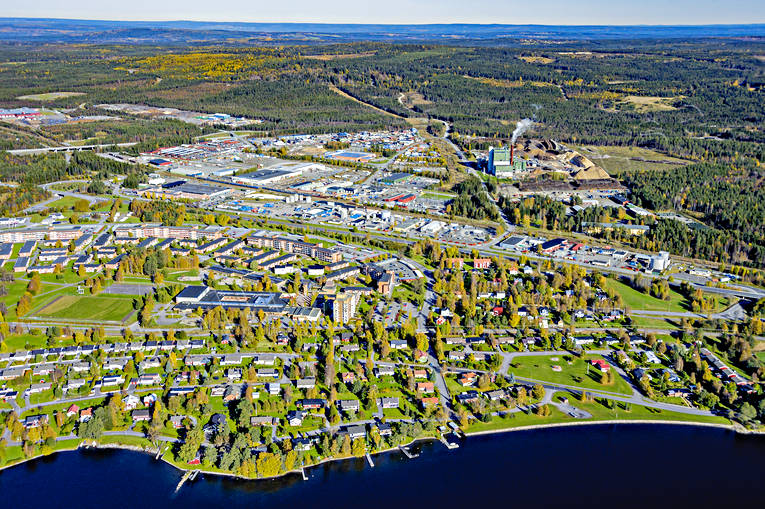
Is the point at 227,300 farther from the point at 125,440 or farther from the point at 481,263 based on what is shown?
the point at 481,263

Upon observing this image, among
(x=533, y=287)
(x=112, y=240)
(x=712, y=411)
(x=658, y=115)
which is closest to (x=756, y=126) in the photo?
(x=658, y=115)

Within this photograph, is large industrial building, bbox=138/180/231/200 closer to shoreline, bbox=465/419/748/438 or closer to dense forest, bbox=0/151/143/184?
dense forest, bbox=0/151/143/184

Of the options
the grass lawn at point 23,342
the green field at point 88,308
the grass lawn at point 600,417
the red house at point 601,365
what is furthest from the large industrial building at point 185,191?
the grass lawn at point 600,417

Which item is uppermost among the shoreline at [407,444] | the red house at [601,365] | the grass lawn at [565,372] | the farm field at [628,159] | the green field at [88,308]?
the farm field at [628,159]

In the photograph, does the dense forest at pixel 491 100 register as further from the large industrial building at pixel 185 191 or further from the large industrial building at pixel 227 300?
the large industrial building at pixel 227 300

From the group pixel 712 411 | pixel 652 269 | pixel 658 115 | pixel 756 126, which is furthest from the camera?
pixel 658 115

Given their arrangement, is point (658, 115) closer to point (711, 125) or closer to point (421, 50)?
point (711, 125)

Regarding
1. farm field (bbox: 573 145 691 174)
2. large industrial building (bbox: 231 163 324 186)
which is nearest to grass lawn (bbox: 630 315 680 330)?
farm field (bbox: 573 145 691 174)
